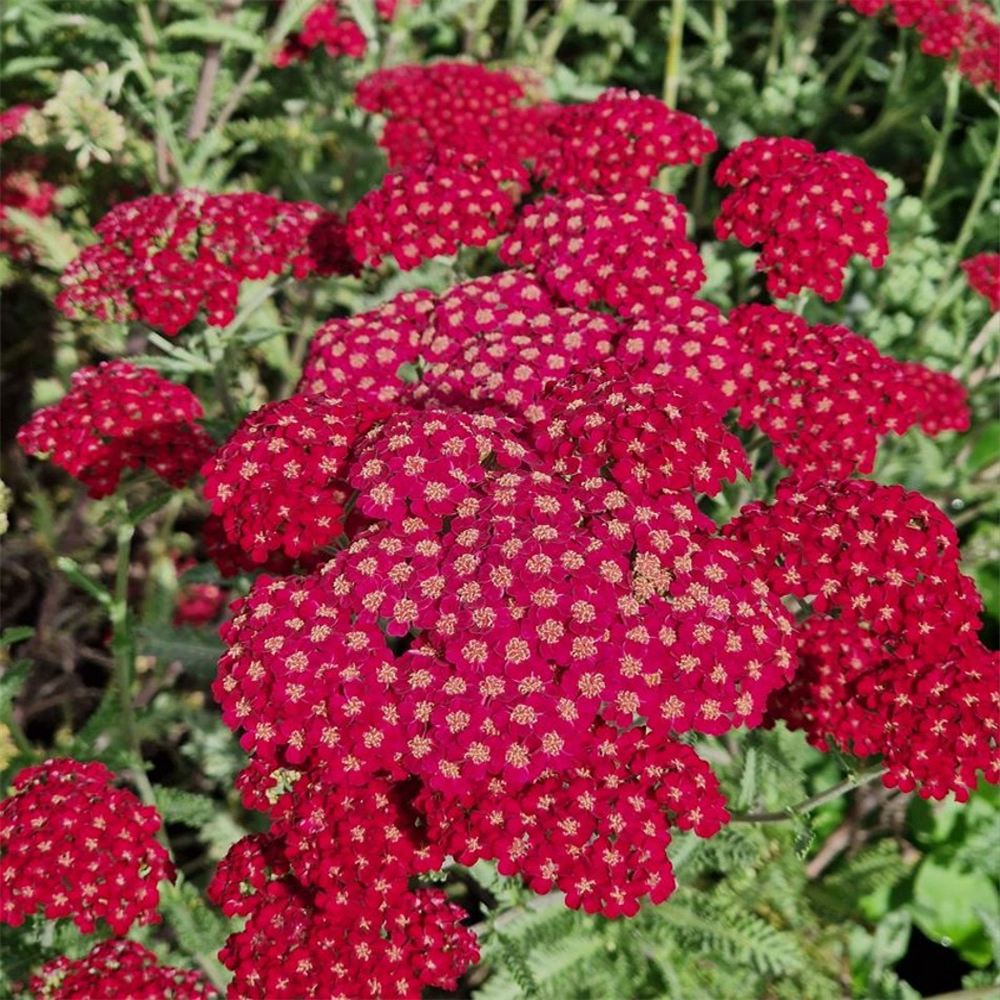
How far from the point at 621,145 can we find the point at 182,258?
54.4 inches

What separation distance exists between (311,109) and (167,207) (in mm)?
2127

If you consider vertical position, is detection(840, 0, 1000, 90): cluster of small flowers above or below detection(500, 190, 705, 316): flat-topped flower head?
above

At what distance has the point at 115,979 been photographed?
2.23 metres

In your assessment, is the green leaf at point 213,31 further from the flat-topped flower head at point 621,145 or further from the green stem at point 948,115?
the green stem at point 948,115

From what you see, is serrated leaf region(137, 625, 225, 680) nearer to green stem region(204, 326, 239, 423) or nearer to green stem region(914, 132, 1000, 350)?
green stem region(204, 326, 239, 423)

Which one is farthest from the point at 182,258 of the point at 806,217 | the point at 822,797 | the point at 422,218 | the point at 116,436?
the point at 822,797

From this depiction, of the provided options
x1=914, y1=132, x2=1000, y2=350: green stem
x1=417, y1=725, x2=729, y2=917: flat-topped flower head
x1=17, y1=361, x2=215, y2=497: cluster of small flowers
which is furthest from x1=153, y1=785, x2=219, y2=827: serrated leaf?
x1=914, y1=132, x2=1000, y2=350: green stem

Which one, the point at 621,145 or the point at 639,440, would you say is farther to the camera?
the point at 621,145

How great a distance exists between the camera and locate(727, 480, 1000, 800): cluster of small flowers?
221 centimetres

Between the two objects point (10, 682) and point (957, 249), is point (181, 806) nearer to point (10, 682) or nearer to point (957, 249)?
point (10, 682)

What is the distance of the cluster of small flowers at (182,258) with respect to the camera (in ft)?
9.50

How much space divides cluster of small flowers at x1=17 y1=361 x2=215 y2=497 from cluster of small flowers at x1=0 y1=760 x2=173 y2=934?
0.82m

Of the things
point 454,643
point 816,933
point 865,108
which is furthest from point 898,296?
point 454,643

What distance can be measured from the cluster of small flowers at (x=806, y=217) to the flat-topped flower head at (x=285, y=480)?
1.35 metres
